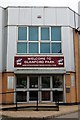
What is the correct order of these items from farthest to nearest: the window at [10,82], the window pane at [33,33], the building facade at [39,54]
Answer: the window pane at [33,33] < the building facade at [39,54] < the window at [10,82]

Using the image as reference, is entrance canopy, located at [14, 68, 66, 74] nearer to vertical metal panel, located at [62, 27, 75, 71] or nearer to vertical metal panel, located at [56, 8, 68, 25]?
vertical metal panel, located at [62, 27, 75, 71]

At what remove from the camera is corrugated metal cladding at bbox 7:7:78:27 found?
20641 mm

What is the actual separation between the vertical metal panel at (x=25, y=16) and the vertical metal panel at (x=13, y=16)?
27cm

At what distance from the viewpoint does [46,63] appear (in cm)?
2005

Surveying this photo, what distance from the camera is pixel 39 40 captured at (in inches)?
809

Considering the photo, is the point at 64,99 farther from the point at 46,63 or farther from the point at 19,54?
the point at 19,54

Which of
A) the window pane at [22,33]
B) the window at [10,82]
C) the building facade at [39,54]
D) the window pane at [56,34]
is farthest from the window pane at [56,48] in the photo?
the window at [10,82]

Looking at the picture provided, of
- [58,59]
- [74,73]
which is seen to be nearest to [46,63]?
[58,59]

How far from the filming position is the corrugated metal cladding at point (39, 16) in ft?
67.7

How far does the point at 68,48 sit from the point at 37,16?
3.24 m

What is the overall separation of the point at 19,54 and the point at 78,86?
4.85 m

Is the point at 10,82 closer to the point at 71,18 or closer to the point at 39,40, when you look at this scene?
the point at 39,40

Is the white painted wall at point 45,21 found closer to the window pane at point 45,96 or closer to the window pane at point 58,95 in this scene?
the window pane at point 58,95

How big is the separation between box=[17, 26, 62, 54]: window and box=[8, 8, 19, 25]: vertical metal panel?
61 centimetres
